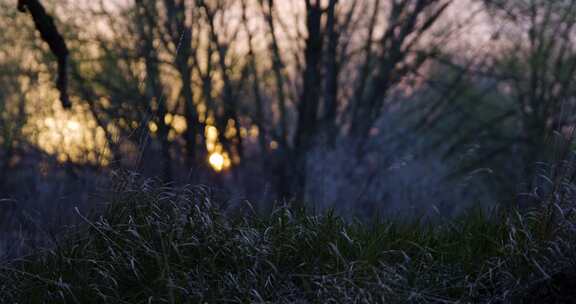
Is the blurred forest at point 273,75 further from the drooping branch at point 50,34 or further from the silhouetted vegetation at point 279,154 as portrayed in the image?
the drooping branch at point 50,34

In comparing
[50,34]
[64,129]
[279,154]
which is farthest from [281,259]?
[279,154]

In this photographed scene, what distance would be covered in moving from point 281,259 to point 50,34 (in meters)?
3.85

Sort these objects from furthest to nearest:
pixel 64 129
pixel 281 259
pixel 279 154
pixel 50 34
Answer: pixel 279 154
pixel 64 129
pixel 50 34
pixel 281 259

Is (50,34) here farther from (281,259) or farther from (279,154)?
(279,154)

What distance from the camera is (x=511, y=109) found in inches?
719

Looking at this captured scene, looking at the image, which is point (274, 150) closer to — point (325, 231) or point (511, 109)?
point (511, 109)

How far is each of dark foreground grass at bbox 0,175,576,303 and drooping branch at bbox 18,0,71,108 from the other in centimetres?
277

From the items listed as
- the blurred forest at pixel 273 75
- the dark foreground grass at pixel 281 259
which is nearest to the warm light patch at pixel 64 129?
the blurred forest at pixel 273 75

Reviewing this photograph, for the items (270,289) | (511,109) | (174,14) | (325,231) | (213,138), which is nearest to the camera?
(270,289)

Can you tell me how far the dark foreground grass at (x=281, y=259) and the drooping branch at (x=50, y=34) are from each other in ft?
9.10

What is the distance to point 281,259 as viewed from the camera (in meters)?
4.71

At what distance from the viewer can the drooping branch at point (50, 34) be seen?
22.8 feet

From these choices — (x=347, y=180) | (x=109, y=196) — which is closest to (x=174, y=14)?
(x=347, y=180)

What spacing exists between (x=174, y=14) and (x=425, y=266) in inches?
354
